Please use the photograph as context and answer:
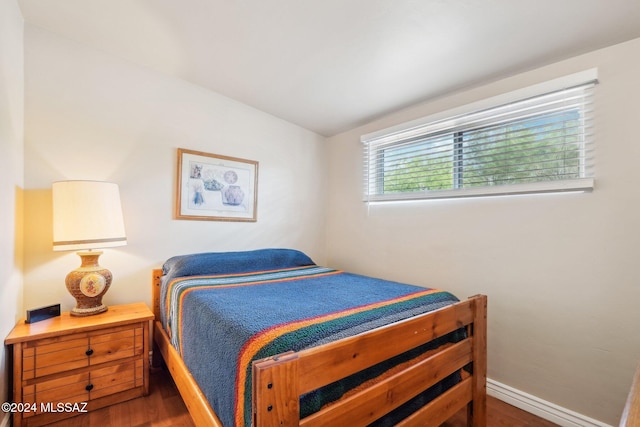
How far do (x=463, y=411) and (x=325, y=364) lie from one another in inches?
55.9

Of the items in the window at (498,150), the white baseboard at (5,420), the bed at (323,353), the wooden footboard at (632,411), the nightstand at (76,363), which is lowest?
the white baseboard at (5,420)

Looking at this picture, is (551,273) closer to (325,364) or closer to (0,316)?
(325,364)

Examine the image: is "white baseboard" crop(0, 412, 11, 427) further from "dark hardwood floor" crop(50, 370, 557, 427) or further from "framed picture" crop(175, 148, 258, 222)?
"framed picture" crop(175, 148, 258, 222)

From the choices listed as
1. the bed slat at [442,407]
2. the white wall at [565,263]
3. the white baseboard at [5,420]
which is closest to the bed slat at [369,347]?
the bed slat at [442,407]

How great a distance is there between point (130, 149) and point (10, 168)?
695 millimetres

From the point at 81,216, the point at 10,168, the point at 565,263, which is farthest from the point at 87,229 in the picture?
the point at 565,263

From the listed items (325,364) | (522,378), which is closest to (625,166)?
(522,378)

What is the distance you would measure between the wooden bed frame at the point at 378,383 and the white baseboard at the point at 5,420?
75 centimetres

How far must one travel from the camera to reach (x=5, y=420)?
1485 mm

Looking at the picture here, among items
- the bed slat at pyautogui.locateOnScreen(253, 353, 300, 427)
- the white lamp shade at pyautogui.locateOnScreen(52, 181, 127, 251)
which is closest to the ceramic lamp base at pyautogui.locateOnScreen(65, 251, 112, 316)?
the white lamp shade at pyautogui.locateOnScreen(52, 181, 127, 251)

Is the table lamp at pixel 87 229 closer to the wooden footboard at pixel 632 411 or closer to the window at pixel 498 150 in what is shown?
the window at pixel 498 150

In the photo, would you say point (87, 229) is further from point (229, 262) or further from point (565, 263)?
point (565, 263)

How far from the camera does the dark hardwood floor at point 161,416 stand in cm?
162

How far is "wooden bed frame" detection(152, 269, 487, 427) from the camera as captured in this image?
2.68 ft
